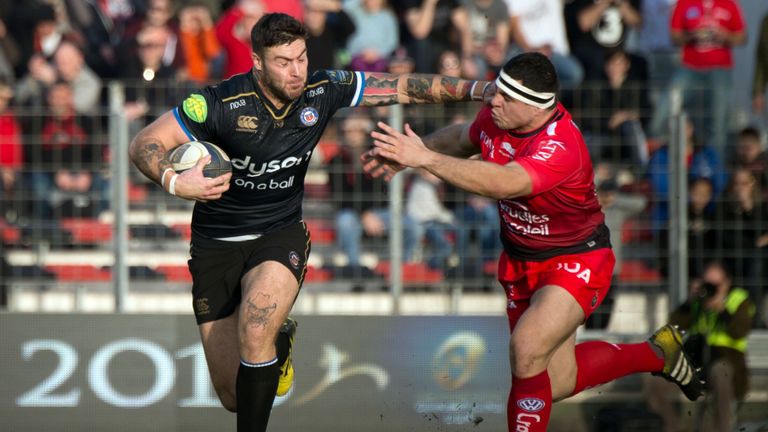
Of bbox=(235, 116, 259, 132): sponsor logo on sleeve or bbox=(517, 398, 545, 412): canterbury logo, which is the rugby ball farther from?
bbox=(517, 398, 545, 412): canterbury logo

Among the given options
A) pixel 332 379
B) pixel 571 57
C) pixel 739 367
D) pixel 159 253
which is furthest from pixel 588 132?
pixel 159 253

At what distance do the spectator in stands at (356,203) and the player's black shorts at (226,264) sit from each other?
2552mm

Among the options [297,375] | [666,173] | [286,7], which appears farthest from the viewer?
[286,7]

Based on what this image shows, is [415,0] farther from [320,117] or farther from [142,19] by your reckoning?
[320,117]

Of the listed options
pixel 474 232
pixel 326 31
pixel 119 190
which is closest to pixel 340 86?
pixel 474 232

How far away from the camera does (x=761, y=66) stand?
1170 centimetres

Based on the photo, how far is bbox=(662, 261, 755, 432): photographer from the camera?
9312 mm

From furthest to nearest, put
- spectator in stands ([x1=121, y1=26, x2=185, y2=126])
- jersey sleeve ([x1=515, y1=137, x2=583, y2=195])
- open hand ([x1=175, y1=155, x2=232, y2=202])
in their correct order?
spectator in stands ([x1=121, y1=26, x2=185, y2=126]) → jersey sleeve ([x1=515, y1=137, x2=583, y2=195]) → open hand ([x1=175, y1=155, x2=232, y2=202])

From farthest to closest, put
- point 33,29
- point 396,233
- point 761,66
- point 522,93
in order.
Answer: point 33,29 → point 761,66 → point 396,233 → point 522,93

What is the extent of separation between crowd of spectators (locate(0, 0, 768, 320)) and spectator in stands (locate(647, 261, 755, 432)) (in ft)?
1.76

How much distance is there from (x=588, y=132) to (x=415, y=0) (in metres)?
2.77

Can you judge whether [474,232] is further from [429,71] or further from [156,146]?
Result: [156,146]

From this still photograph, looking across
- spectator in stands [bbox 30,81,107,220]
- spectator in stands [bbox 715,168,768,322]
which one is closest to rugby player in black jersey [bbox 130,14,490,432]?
spectator in stands [bbox 30,81,107,220]

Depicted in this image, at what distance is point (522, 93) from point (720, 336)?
342cm
